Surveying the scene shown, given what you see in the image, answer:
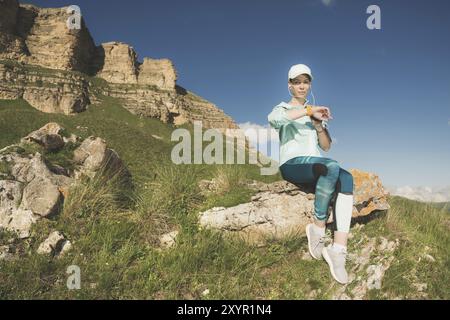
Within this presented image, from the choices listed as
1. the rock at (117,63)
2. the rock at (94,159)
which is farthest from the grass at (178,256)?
the rock at (117,63)

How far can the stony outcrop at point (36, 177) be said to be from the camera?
5.50 metres

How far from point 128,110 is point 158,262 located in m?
83.4

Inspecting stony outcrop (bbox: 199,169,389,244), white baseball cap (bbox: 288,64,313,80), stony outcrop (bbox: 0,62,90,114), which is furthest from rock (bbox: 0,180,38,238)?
stony outcrop (bbox: 0,62,90,114)

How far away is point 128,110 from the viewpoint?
83.2 m

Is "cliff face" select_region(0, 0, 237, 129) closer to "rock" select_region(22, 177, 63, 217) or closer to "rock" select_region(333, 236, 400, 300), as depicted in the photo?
"rock" select_region(22, 177, 63, 217)

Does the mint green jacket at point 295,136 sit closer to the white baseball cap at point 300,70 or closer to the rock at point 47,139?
the white baseball cap at point 300,70

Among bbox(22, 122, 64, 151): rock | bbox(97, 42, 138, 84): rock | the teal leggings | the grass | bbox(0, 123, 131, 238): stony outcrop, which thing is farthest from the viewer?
bbox(97, 42, 138, 84): rock

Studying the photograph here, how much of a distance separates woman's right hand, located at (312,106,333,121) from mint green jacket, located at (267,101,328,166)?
0.55 meters

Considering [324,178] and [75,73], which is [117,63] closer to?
[75,73]

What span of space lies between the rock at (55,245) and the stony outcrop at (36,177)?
1.43 feet

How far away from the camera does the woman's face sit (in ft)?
17.1
